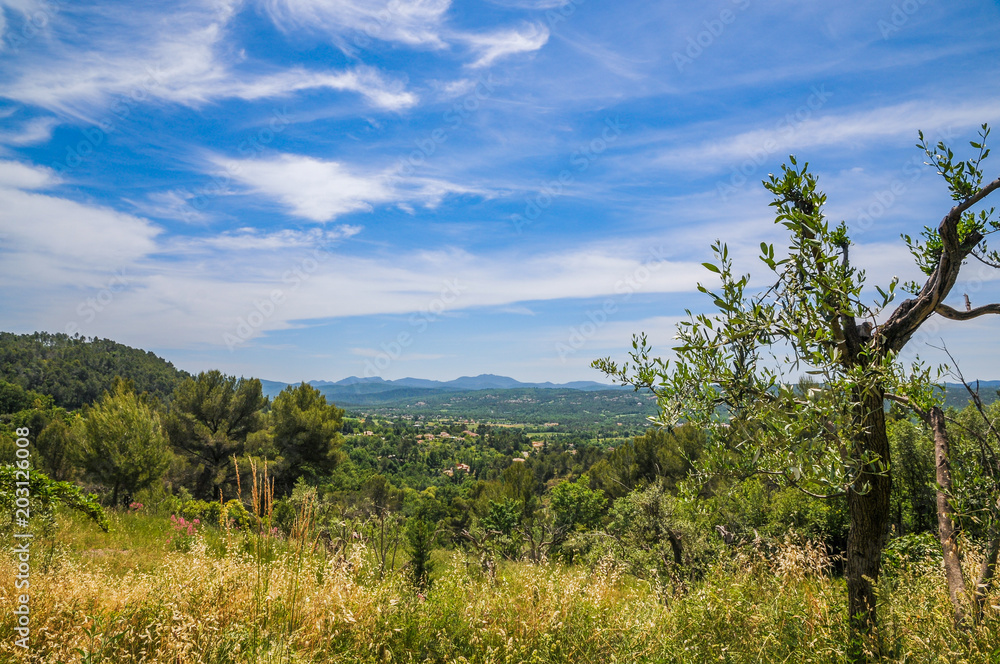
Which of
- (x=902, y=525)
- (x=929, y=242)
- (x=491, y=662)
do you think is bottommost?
(x=902, y=525)

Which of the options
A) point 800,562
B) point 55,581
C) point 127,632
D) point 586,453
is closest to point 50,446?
point 55,581

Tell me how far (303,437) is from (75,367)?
220 ft

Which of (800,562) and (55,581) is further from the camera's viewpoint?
(800,562)

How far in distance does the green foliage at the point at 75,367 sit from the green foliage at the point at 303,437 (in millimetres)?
35696

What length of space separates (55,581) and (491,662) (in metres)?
3.80

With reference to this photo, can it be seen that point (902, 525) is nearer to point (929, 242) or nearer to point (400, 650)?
point (929, 242)

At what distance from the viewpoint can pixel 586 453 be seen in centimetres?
7188

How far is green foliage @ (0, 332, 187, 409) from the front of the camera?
60156 mm

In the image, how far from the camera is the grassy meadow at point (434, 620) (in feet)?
9.95

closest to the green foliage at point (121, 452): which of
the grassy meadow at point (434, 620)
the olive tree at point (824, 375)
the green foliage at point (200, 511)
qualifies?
the green foliage at point (200, 511)

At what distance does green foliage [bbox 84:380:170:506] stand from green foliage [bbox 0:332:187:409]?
130ft

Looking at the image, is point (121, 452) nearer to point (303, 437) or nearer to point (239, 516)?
point (303, 437)

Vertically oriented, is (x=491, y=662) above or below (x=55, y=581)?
below

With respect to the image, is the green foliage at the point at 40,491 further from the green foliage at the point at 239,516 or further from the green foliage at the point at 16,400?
the green foliage at the point at 16,400
